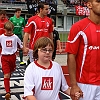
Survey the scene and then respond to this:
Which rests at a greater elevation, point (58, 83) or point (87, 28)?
point (87, 28)

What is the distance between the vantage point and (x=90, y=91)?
3.57m

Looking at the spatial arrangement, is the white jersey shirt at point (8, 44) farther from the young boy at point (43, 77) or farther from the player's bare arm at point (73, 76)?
the player's bare arm at point (73, 76)

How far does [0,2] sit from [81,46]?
41610 millimetres

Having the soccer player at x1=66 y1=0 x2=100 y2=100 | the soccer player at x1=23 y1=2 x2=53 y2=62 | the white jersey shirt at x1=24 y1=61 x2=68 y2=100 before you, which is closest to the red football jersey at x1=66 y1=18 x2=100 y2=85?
the soccer player at x1=66 y1=0 x2=100 y2=100

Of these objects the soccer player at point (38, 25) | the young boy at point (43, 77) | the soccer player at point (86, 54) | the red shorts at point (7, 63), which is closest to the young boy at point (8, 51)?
the red shorts at point (7, 63)

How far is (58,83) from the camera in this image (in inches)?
141

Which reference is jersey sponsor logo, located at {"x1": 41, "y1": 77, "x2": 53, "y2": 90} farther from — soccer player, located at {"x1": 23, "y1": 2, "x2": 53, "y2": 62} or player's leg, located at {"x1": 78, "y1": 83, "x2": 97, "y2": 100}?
soccer player, located at {"x1": 23, "y1": 2, "x2": 53, "y2": 62}

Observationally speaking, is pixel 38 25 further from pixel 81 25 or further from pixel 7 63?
pixel 81 25

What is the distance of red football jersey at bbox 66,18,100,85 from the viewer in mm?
3479

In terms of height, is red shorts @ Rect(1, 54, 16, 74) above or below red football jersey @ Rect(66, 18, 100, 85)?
below

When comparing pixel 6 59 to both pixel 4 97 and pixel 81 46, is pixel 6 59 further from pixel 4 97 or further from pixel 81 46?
pixel 81 46

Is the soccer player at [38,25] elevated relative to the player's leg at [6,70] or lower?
elevated

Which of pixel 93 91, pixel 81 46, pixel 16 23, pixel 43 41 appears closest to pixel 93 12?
pixel 81 46

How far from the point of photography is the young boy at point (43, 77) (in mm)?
3441
